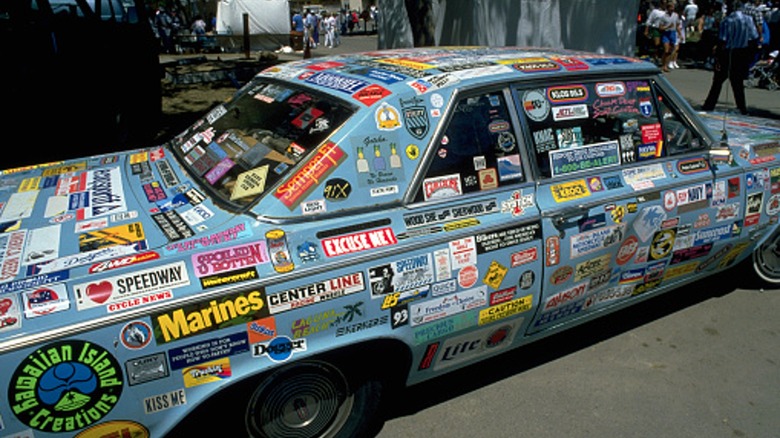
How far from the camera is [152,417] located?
1910 millimetres

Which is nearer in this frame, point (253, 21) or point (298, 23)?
point (253, 21)

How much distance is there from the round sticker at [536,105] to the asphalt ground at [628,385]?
1.40m

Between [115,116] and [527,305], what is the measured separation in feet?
21.2

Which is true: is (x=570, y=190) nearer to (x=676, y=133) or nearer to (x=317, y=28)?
(x=676, y=133)

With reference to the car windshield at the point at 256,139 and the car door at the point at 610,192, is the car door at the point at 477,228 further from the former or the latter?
the car windshield at the point at 256,139

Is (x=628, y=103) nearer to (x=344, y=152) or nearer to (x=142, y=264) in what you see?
(x=344, y=152)

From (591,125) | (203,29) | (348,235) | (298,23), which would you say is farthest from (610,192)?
(203,29)

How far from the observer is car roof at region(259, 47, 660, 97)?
2.58m

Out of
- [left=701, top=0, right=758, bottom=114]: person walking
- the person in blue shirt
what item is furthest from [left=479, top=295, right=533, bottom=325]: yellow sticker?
the person in blue shirt

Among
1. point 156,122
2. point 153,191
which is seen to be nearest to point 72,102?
point 156,122

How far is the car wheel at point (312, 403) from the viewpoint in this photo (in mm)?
2221

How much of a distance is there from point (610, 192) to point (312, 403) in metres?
1.73

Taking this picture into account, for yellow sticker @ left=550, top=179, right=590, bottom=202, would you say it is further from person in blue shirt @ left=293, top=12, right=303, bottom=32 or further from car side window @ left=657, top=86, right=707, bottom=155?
person in blue shirt @ left=293, top=12, right=303, bottom=32

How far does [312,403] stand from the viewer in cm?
235
